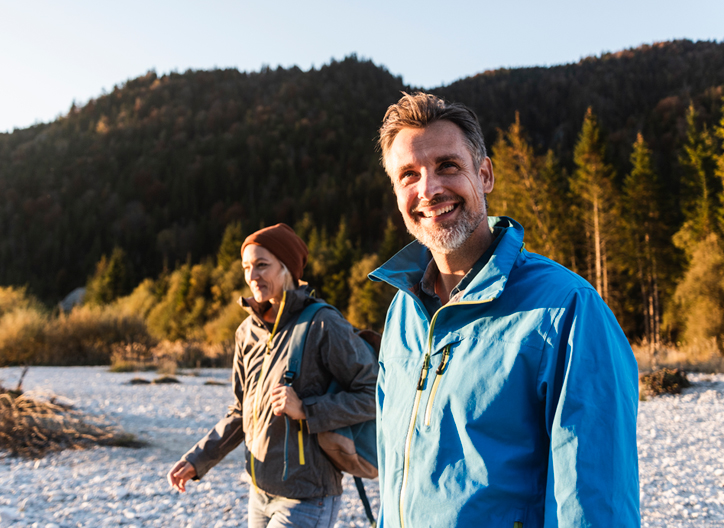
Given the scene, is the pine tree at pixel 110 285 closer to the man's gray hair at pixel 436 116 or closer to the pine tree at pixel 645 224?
the pine tree at pixel 645 224

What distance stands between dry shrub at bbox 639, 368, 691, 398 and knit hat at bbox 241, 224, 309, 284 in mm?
10641

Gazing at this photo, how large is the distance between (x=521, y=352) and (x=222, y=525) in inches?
170

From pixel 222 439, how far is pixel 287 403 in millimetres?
630

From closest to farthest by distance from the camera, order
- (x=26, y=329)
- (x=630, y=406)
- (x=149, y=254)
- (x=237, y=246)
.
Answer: (x=630, y=406), (x=26, y=329), (x=237, y=246), (x=149, y=254)

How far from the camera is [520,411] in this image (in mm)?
1146

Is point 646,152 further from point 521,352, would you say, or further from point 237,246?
point 521,352

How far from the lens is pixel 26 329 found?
17.9m

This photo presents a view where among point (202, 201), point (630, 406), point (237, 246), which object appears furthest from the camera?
point (202, 201)

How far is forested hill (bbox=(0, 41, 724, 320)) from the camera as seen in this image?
221 ft

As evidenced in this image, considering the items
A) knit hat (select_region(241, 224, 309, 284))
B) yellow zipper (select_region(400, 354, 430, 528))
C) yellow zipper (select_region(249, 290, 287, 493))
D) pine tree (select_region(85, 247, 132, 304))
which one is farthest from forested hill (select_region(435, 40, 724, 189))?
yellow zipper (select_region(400, 354, 430, 528))

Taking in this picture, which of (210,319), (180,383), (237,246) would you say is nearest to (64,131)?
(237,246)

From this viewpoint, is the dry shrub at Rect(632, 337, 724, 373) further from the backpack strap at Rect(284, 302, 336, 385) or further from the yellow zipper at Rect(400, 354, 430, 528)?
the yellow zipper at Rect(400, 354, 430, 528)

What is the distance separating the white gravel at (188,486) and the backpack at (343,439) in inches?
106

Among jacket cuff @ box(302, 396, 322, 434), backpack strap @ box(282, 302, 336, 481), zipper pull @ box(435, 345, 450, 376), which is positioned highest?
zipper pull @ box(435, 345, 450, 376)
